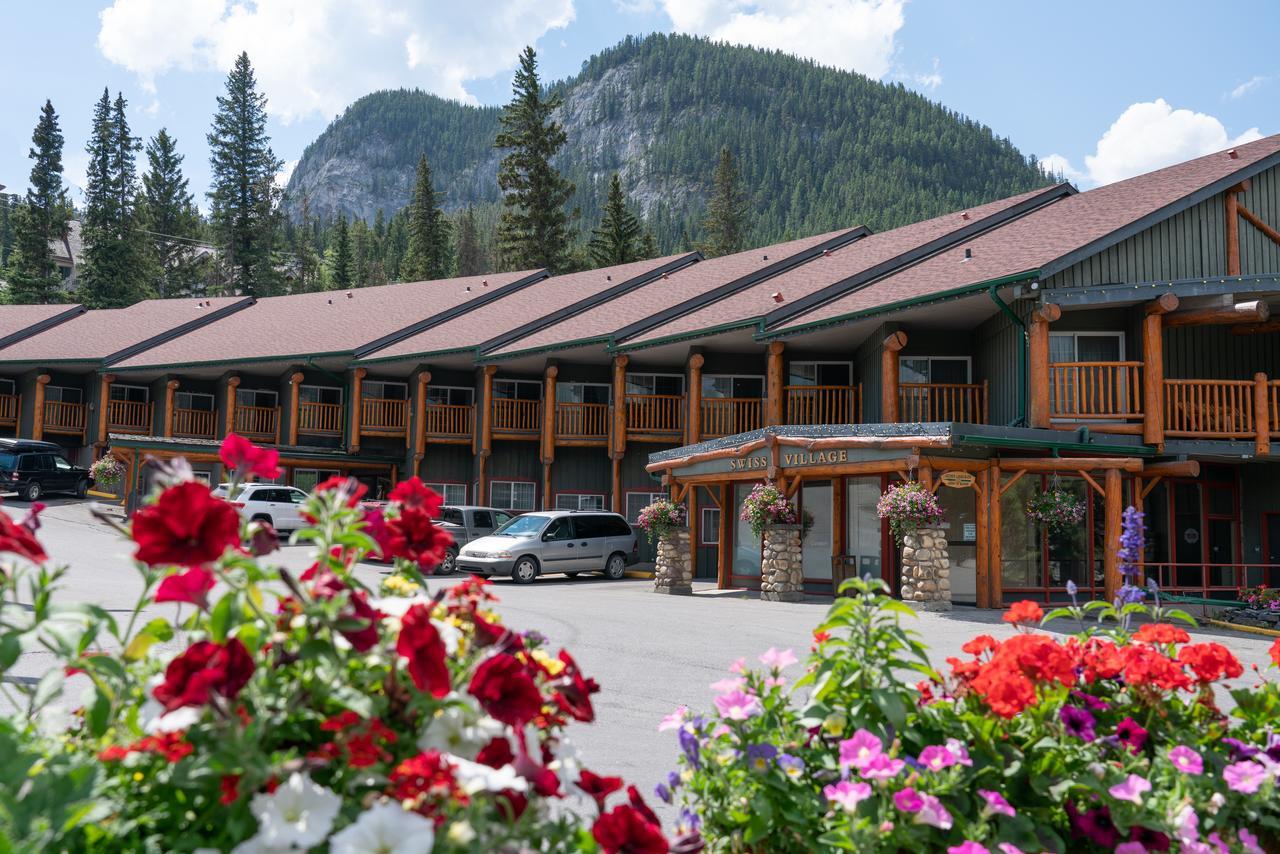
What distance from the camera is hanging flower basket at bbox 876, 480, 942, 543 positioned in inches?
685

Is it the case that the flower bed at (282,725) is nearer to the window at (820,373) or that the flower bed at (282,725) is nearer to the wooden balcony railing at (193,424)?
the window at (820,373)

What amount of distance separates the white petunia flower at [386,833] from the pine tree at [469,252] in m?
100

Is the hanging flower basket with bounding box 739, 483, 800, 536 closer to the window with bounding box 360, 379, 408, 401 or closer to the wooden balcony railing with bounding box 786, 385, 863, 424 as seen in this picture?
the wooden balcony railing with bounding box 786, 385, 863, 424

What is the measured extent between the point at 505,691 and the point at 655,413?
96.5 feet

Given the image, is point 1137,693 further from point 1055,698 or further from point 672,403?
point 672,403

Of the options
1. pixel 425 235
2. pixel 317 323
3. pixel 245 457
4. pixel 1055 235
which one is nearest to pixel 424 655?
pixel 245 457

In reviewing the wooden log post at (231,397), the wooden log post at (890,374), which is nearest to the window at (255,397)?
the wooden log post at (231,397)

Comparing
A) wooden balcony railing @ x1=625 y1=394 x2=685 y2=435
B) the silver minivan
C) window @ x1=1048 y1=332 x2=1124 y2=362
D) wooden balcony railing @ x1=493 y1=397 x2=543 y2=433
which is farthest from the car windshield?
window @ x1=1048 y1=332 x2=1124 y2=362

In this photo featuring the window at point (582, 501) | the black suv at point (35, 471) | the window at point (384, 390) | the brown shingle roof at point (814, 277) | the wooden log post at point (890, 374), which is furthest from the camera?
the window at point (384, 390)

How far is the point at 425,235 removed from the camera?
72.8 meters

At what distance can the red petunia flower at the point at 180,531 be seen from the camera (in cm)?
231

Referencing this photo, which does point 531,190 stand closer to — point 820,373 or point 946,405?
point 820,373

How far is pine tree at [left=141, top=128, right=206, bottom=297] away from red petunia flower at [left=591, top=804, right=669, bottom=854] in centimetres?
8331

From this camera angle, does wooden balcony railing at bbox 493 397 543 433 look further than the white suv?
Yes
